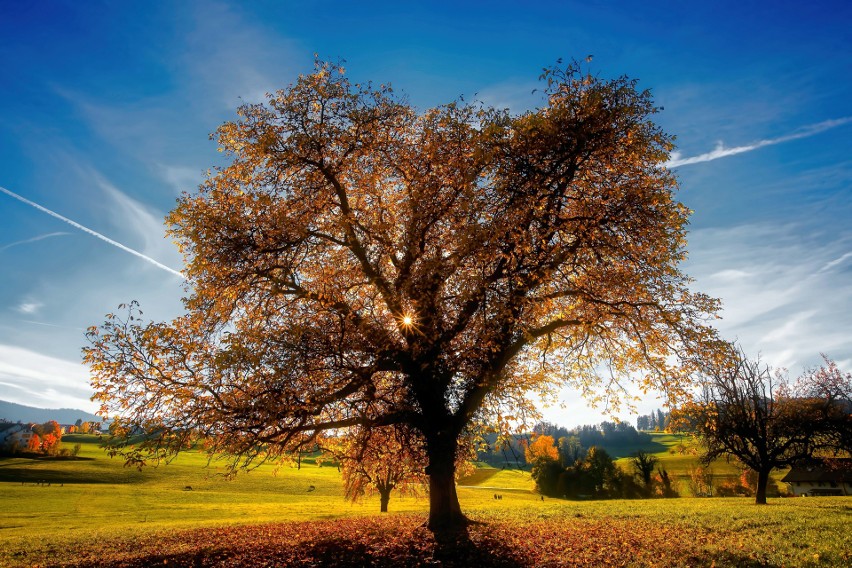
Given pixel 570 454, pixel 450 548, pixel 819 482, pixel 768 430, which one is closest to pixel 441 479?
pixel 450 548

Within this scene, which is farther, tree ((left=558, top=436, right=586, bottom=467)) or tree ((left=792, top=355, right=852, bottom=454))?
tree ((left=558, top=436, right=586, bottom=467))

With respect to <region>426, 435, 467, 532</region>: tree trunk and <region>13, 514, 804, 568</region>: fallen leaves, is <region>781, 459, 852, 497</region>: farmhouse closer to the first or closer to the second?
<region>13, 514, 804, 568</region>: fallen leaves

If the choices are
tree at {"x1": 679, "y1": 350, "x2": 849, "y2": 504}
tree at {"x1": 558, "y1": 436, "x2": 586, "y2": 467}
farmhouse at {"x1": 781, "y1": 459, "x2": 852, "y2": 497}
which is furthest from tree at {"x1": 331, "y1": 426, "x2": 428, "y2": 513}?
farmhouse at {"x1": 781, "y1": 459, "x2": 852, "y2": 497}

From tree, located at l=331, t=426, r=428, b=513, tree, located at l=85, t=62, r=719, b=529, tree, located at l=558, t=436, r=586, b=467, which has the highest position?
tree, located at l=85, t=62, r=719, b=529

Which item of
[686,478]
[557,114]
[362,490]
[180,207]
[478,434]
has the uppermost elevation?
[557,114]

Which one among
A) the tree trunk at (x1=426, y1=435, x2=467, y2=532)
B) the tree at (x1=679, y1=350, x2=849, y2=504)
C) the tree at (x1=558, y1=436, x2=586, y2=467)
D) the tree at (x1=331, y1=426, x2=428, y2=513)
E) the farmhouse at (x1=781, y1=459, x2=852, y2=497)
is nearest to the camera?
the tree trunk at (x1=426, y1=435, x2=467, y2=532)

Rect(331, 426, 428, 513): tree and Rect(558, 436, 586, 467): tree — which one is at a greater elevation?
Rect(331, 426, 428, 513): tree

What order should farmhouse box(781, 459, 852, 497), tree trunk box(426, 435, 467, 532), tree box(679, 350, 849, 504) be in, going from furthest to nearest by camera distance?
farmhouse box(781, 459, 852, 497)
tree box(679, 350, 849, 504)
tree trunk box(426, 435, 467, 532)

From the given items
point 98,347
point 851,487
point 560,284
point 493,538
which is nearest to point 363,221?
point 560,284

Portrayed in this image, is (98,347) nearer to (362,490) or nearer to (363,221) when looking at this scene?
(363,221)

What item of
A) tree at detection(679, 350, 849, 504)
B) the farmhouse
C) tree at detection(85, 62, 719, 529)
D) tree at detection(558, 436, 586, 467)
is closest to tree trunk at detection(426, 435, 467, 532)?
tree at detection(85, 62, 719, 529)

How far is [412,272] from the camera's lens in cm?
1734

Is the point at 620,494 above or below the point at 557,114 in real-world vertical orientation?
below

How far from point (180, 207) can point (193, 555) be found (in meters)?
12.3
